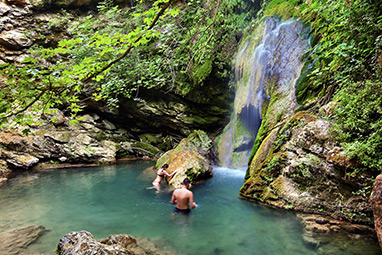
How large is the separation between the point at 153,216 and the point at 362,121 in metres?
5.19

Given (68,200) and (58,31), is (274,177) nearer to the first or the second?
(68,200)

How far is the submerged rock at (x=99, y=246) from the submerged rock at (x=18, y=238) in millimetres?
1062

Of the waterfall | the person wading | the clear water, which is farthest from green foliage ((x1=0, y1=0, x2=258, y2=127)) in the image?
the person wading

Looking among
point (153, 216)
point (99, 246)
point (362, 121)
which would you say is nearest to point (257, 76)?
point (362, 121)

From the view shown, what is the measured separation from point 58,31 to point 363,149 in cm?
1695

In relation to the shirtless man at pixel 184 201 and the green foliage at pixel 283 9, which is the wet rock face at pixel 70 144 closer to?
the shirtless man at pixel 184 201

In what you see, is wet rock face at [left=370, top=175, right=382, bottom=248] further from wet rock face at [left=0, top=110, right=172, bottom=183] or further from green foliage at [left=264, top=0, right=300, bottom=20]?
wet rock face at [left=0, top=110, right=172, bottom=183]

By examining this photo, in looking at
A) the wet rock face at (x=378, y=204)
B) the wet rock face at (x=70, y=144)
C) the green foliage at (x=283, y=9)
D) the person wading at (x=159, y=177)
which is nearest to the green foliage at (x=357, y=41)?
the wet rock face at (x=378, y=204)

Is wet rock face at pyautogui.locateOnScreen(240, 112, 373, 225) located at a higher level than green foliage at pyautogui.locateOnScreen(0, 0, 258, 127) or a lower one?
lower

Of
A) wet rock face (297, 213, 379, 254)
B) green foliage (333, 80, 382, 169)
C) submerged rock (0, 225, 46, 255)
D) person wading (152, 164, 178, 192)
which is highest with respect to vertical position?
green foliage (333, 80, 382, 169)

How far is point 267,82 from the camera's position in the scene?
8.85m

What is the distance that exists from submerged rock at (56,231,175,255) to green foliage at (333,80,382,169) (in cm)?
399

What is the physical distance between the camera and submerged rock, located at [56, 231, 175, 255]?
3198mm

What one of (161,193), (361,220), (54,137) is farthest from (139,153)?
(361,220)
